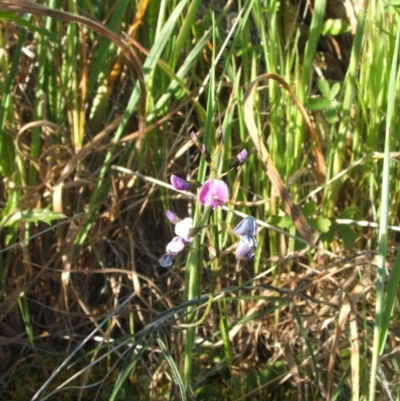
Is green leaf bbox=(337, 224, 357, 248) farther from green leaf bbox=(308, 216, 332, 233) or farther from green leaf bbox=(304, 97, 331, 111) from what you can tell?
green leaf bbox=(304, 97, 331, 111)

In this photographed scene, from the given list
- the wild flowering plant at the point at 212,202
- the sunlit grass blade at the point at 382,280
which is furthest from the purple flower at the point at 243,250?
the sunlit grass blade at the point at 382,280

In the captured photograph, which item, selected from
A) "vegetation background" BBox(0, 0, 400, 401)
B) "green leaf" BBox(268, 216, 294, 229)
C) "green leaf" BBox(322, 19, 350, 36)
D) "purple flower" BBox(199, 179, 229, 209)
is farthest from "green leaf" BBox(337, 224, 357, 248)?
"purple flower" BBox(199, 179, 229, 209)

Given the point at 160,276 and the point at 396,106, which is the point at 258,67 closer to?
the point at 396,106

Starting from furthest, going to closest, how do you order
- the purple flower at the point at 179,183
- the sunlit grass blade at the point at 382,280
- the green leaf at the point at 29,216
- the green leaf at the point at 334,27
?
the green leaf at the point at 334,27, the green leaf at the point at 29,216, the sunlit grass blade at the point at 382,280, the purple flower at the point at 179,183

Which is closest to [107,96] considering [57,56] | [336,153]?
[57,56]

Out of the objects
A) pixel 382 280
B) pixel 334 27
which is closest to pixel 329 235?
pixel 382 280

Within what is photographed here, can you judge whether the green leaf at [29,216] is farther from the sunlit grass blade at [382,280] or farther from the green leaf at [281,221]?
the sunlit grass blade at [382,280]
